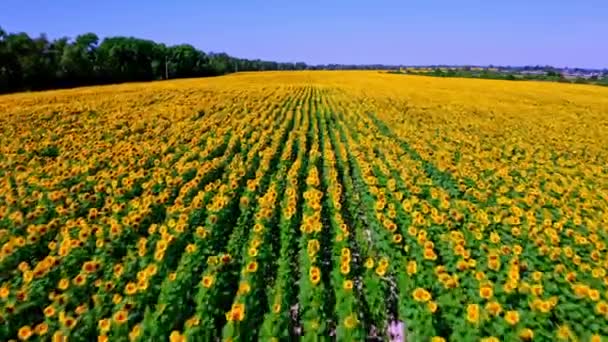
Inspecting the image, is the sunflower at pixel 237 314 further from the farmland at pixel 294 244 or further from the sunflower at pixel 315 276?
the sunflower at pixel 315 276

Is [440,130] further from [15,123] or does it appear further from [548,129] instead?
[15,123]

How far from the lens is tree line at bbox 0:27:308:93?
44.4 metres

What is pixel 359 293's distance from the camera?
17.0ft

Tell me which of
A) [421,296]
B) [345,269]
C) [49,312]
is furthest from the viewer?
[345,269]

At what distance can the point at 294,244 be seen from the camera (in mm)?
6191

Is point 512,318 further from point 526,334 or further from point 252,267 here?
point 252,267

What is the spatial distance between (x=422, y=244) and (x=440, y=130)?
12.1 m

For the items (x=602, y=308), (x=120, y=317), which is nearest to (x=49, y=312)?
(x=120, y=317)

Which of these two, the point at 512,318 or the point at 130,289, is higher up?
the point at 512,318

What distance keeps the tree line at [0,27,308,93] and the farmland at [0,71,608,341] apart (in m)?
39.1

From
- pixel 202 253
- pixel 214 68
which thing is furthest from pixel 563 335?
pixel 214 68

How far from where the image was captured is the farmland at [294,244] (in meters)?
4.00

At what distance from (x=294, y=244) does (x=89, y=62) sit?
188 ft

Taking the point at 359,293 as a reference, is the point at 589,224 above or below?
above
